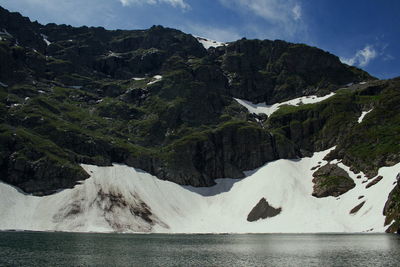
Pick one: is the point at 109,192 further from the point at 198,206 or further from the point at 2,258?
the point at 2,258

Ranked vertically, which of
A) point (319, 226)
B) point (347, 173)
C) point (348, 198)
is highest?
point (347, 173)

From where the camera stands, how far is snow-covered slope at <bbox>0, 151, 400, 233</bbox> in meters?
156

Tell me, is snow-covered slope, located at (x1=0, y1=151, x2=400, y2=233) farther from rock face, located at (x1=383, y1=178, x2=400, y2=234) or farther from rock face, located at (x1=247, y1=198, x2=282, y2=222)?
rock face, located at (x1=383, y1=178, x2=400, y2=234)

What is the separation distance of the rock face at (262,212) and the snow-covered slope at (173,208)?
92.6 inches

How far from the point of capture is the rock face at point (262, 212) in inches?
7013

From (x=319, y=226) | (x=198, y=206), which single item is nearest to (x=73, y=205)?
(x=198, y=206)

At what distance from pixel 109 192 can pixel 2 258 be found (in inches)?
4775

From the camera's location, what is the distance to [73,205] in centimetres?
16550

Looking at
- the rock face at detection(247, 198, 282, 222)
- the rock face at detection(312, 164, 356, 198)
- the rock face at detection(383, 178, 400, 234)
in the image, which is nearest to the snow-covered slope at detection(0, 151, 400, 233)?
the rock face at detection(247, 198, 282, 222)

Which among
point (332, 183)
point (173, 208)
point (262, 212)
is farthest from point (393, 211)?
point (173, 208)

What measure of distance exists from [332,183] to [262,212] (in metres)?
35.0

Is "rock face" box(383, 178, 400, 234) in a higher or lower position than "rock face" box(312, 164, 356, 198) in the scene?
lower

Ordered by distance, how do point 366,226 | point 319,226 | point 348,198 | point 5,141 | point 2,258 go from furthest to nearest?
point 5,141 → point 348,198 → point 319,226 → point 366,226 → point 2,258

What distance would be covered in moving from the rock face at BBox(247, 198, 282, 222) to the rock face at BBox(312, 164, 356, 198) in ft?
72.2
